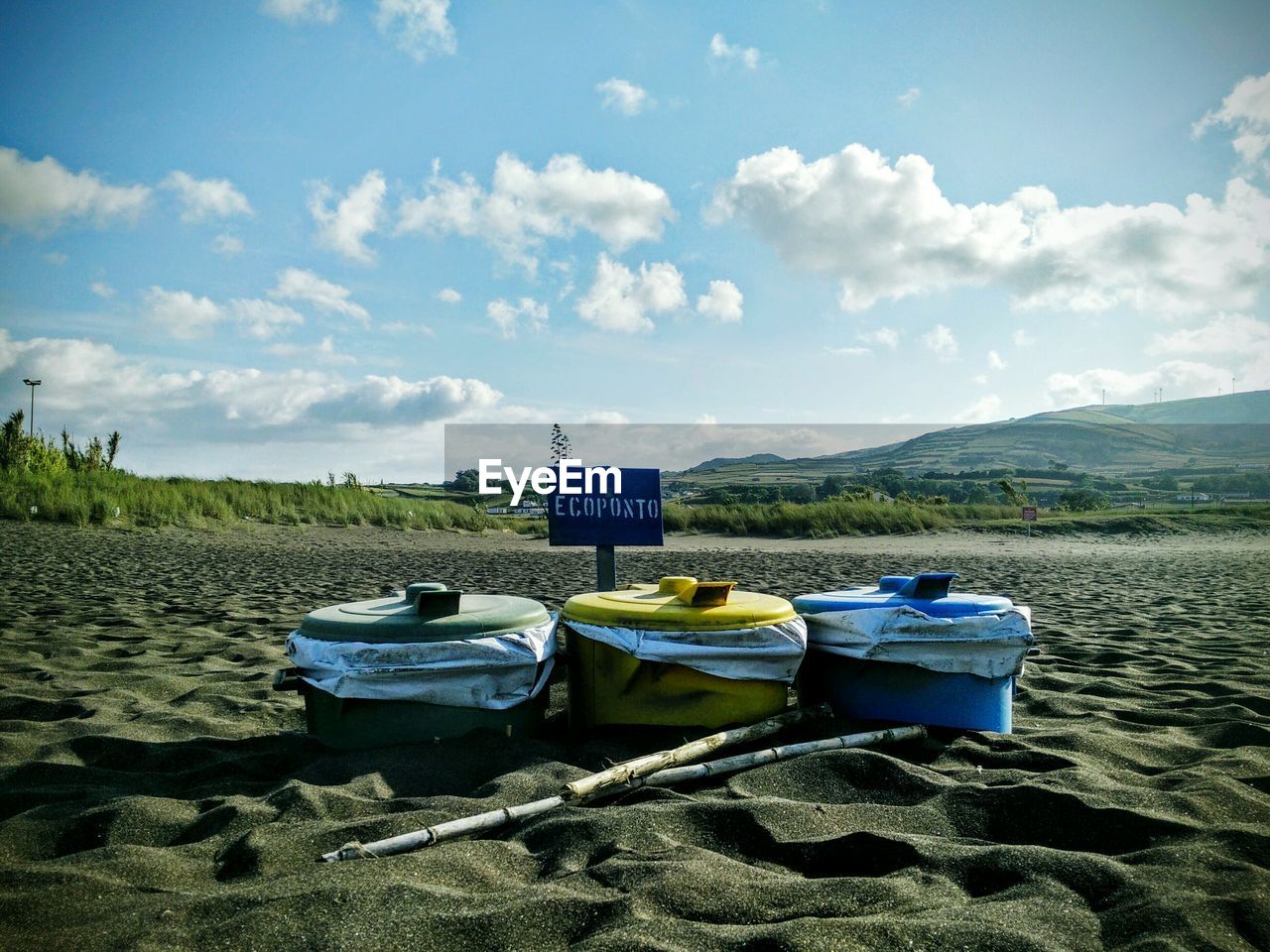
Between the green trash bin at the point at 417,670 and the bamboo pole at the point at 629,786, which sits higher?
the green trash bin at the point at 417,670

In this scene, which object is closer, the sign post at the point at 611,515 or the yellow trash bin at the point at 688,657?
the yellow trash bin at the point at 688,657

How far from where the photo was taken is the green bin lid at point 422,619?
3070mm

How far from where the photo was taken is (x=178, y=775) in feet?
9.63

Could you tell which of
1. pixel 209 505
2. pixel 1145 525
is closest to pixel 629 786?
pixel 209 505

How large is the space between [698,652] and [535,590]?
5319 mm

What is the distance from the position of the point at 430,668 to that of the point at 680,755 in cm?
95

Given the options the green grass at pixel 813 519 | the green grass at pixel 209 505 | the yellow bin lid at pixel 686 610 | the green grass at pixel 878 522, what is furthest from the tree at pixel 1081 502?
the yellow bin lid at pixel 686 610

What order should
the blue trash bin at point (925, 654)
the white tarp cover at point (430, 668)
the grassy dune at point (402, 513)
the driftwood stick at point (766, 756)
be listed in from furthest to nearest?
the grassy dune at point (402, 513) < the blue trash bin at point (925, 654) < the white tarp cover at point (430, 668) < the driftwood stick at point (766, 756)

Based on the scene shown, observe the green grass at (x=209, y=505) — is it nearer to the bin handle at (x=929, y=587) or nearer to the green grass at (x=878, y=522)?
the green grass at (x=878, y=522)

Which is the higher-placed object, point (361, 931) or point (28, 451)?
point (28, 451)

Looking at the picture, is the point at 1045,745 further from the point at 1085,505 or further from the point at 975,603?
the point at 1085,505

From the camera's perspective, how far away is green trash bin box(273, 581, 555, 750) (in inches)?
120

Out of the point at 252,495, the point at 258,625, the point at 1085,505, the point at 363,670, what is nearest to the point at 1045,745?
the point at 363,670

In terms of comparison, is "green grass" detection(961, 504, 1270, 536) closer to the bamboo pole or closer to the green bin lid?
the bamboo pole
